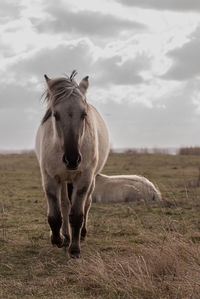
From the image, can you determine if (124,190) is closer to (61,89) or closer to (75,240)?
(75,240)

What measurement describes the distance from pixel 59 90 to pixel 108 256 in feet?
6.98

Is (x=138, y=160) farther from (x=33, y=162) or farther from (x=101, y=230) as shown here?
(x=101, y=230)

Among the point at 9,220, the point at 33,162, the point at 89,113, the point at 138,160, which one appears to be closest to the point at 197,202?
the point at 9,220

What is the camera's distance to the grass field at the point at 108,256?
13.5 ft

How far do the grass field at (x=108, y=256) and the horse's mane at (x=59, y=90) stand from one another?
6.11ft

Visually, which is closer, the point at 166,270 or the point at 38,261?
the point at 166,270

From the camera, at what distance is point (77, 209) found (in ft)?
17.7

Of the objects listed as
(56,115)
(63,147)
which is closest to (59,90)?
(56,115)

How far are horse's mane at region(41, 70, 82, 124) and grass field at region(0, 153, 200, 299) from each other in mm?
1862

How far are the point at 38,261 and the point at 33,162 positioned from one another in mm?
18199

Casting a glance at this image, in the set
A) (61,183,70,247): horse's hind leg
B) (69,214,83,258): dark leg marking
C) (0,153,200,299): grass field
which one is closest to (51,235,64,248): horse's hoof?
(0,153,200,299): grass field

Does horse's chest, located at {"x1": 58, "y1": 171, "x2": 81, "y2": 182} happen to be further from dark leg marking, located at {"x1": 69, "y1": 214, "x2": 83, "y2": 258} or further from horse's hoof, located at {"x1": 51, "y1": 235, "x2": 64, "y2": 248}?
horse's hoof, located at {"x1": 51, "y1": 235, "x2": 64, "y2": 248}

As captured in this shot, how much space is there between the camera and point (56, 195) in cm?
539

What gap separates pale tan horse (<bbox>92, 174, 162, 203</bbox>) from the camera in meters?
10.4
